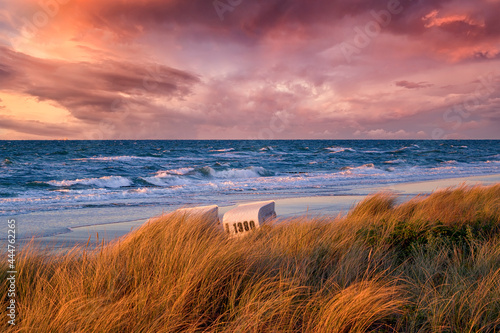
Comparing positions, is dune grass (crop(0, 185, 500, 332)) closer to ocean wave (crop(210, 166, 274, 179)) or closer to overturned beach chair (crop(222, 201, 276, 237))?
overturned beach chair (crop(222, 201, 276, 237))

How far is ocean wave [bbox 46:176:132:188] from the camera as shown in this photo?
61.1 ft

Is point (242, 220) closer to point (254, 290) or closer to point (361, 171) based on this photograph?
point (254, 290)

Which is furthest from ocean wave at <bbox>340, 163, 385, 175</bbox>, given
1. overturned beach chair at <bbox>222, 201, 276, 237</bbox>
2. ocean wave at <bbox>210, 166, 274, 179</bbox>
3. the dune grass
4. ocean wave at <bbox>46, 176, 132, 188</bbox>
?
the dune grass

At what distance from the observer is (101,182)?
19469mm

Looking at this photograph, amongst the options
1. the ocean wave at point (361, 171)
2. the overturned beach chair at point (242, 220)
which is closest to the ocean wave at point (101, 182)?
the ocean wave at point (361, 171)

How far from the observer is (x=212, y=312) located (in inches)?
110

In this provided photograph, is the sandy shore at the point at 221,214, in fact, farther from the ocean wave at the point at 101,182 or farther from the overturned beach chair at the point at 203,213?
the ocean wave at the point at 101,182

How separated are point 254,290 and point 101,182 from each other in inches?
725

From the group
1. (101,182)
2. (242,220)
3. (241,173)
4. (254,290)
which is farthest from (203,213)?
(241,173)

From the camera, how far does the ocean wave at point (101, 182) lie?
18625mm

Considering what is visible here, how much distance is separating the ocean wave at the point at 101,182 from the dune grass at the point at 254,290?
16.1 m

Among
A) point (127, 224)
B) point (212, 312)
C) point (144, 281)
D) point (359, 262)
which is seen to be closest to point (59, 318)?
point (144, 281)

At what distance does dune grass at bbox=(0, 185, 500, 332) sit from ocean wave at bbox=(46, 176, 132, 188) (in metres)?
16.1

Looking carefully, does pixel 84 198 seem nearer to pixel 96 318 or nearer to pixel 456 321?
pixel 96 318
